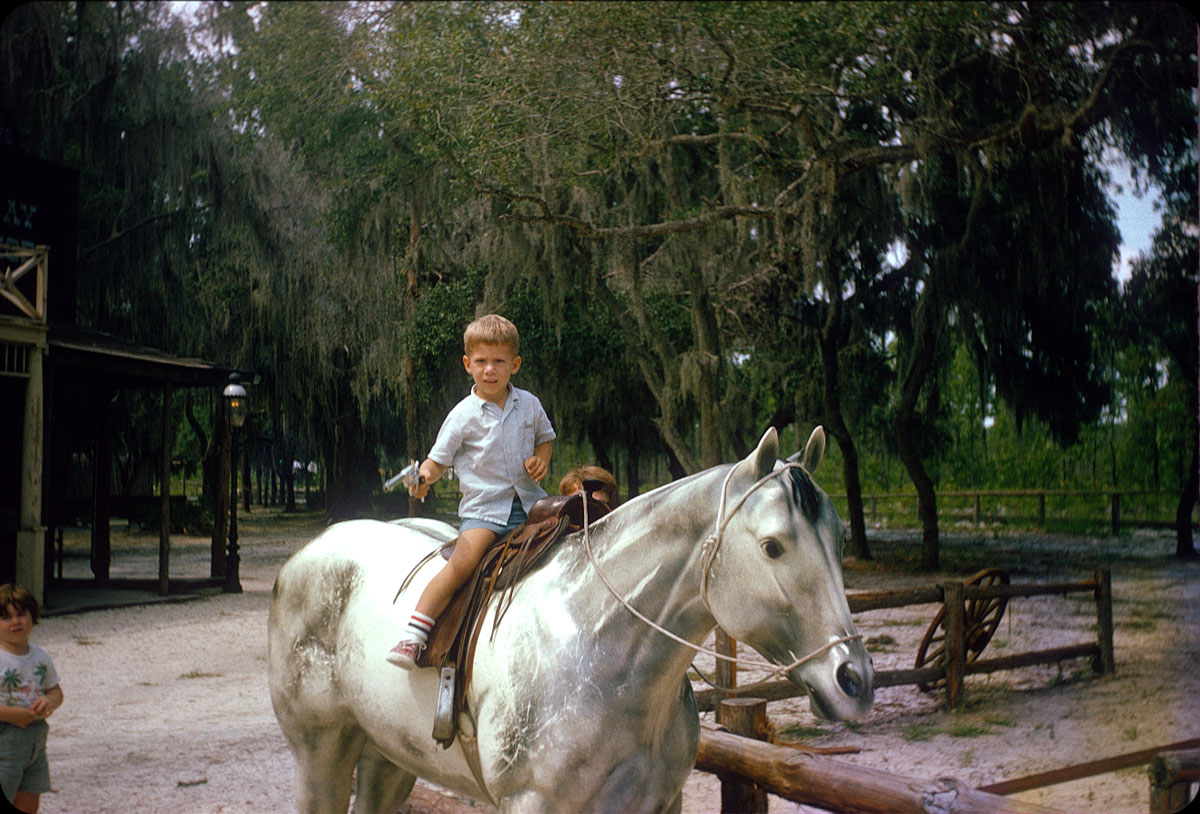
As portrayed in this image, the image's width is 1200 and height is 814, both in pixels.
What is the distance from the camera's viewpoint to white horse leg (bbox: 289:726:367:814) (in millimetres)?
2002

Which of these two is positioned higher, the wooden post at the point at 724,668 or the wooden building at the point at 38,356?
the wooden building at the point at 38,356

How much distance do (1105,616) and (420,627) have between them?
4.56m

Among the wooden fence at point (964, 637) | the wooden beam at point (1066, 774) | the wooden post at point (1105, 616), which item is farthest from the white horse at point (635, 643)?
the wooden post at point (1105, 616)

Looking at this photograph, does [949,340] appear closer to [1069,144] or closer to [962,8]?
[1069,144]

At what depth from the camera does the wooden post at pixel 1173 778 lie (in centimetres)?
200

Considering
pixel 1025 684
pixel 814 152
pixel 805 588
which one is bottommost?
pixel 1025 684

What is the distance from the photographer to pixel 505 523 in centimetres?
179

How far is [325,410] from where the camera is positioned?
8492 millimetres

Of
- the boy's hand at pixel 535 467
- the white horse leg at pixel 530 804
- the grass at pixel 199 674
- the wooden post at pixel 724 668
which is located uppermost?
the boy's hand at pixel 535 467

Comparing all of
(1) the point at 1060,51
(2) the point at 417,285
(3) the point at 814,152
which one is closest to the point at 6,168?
(2) the point at 417,285

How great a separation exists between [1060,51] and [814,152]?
1.77 metres

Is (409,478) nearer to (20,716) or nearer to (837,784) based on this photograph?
(837,784)

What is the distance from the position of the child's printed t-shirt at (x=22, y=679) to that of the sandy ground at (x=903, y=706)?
120cm

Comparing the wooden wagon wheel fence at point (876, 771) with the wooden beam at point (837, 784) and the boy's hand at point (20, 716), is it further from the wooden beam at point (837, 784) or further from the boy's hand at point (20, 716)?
the boy's hand at point (20, 716)
